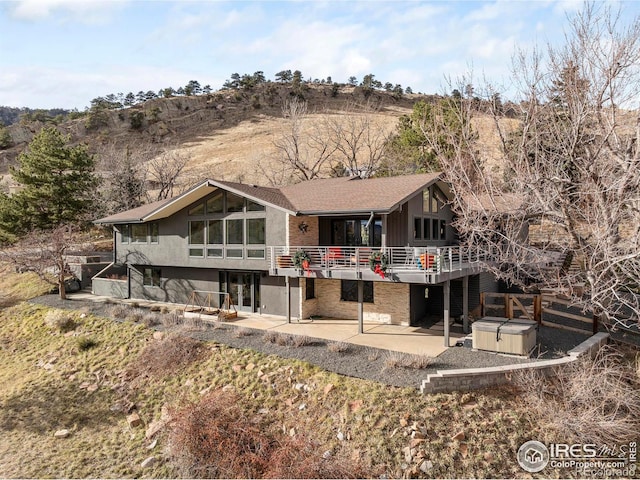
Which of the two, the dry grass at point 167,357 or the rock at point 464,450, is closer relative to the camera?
the rock at point 464,450

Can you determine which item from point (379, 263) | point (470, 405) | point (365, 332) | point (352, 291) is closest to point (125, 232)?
point (352, 291)

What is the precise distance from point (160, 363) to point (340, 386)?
23.0 feet

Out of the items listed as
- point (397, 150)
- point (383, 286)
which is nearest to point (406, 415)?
point (383, 286)

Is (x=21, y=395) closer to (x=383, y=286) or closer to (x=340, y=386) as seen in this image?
(x=340, y=386)

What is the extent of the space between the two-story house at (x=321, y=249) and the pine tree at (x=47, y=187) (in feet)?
41.3

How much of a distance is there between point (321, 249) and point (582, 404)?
36.8ft

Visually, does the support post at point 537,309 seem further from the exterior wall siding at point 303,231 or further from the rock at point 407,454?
the rock at point 407,454

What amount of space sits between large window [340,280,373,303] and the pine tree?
2465 cm

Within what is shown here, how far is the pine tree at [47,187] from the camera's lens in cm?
3025

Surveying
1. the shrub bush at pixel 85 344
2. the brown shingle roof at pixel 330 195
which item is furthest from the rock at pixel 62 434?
the brown shingle roof at pixel 330 195

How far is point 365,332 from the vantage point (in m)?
16.2

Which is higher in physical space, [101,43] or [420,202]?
[101,43]

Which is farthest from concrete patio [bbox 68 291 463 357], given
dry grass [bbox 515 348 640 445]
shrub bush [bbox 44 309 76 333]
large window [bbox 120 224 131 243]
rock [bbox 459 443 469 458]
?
large window [bbox 120 224 131 243]

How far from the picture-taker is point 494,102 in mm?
13945
